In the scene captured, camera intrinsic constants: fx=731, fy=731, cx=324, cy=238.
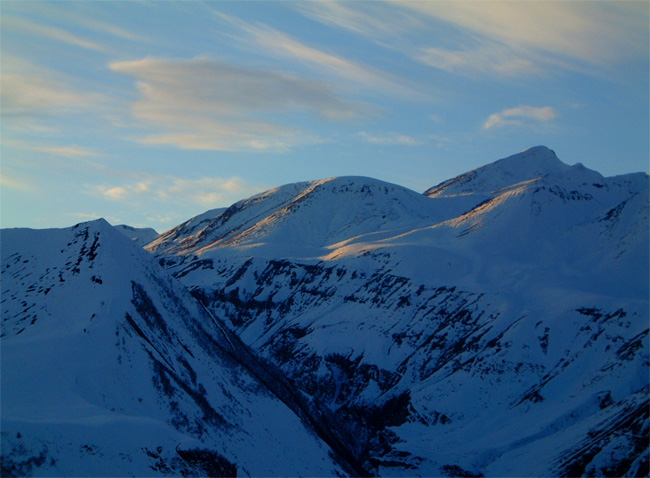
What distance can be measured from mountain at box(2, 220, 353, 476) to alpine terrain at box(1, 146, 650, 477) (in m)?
0.11

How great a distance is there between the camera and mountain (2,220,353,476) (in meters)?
25.7

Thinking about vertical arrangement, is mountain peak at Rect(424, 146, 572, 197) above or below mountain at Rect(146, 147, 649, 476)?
above

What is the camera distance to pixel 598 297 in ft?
193

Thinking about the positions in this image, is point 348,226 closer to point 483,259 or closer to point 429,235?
point 429,235

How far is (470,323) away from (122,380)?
121ft

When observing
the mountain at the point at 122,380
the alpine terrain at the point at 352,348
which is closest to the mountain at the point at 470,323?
the alpine terrain at the point at 352,348

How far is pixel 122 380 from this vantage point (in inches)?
1262

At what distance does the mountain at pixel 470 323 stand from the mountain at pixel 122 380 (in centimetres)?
1048

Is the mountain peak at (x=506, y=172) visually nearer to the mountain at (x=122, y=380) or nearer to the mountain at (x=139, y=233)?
the mountain at (x=139, y=233)

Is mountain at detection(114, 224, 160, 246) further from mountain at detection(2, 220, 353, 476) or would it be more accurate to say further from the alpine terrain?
mountain at detection(2, 220, 353, 476)

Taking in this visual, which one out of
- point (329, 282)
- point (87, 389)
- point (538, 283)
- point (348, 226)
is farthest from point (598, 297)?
point (348, 226)

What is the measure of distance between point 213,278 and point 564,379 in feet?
160

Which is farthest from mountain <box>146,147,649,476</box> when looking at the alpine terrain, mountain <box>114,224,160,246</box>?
mountain <box>114,224,160,246</box>

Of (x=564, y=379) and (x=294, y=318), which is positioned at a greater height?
(x=294, y=318)
